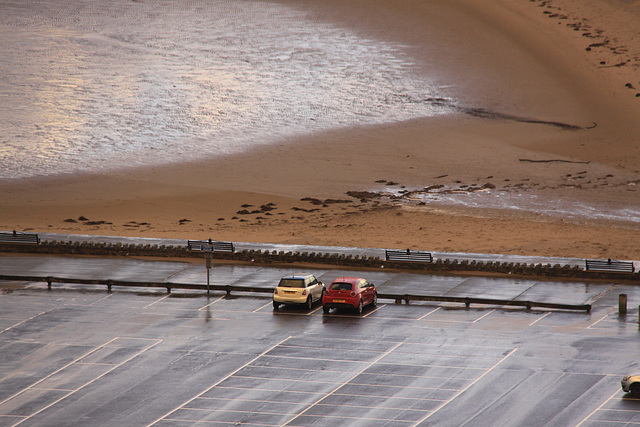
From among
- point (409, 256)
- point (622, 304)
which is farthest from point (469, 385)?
point (409, 256)

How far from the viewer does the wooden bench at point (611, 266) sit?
45.6 m

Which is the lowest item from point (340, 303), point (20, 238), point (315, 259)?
point (340, 303)

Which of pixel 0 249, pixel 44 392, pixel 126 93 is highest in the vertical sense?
pixel 126 93

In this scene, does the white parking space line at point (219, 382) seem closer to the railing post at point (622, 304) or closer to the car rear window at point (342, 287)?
the car rear window at point (342, 287)

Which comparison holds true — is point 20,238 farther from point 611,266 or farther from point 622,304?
point 622,304

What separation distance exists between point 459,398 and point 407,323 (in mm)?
8857

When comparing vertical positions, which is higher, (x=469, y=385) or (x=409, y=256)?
(x=409, y=256)

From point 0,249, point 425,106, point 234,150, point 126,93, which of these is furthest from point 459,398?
point 126,93

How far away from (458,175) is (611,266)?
28858 mm

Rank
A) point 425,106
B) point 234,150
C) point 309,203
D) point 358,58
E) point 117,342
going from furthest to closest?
point 358,58
point 425,106
point 234,150
point 309,203
point 117,342

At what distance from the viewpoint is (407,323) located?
3938 centimetres

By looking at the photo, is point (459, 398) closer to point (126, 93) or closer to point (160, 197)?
point (160, 197)

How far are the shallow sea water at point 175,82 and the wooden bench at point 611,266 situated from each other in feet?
139

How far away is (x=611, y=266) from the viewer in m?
45.8
